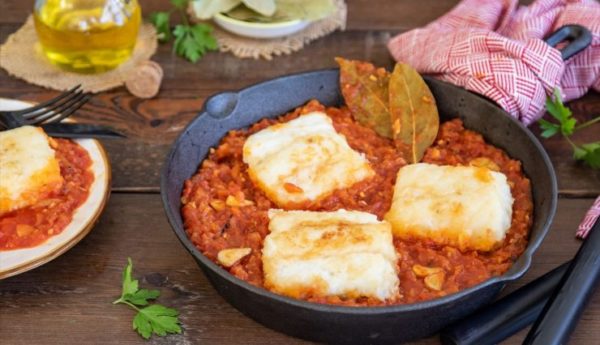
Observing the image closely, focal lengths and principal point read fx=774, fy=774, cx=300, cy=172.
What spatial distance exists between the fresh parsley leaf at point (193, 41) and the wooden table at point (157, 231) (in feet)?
0.16

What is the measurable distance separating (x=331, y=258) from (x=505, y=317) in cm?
61

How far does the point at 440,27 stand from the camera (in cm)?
382

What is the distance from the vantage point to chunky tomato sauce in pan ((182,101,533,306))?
2504 millimetres

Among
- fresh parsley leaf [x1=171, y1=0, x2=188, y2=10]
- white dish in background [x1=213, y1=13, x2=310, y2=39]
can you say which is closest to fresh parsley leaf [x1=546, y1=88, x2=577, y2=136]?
white dish in background [x1=213, y1=13, x2=310, y2=39]

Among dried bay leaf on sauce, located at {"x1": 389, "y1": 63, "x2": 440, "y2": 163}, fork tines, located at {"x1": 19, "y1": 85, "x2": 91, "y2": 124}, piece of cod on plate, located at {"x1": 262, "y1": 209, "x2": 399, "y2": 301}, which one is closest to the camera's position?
piece of cod on plate, located at {"x1": 262, "y1": 209, "x2": 399, "y2": 301}

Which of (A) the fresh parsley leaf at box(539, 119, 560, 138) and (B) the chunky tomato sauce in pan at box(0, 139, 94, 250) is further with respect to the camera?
(A) the fresh parsley leaf at box(539, 119, 560, 138)

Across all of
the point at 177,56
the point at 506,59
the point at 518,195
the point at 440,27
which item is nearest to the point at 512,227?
the point at 518,195

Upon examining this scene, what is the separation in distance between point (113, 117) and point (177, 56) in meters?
0.55

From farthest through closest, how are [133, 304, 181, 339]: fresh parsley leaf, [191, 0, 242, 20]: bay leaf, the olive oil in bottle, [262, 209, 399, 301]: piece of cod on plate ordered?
[191, 0, 242, 20]: bay leaf < the olive oil in bottle < [133, 304, 181, 339]: fresh parsley leaf < [262, 209, 399, 301]: piece of cod on plate

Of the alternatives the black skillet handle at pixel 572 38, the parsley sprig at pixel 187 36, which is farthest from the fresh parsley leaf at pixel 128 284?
the black skillet handle at pixel 572 38

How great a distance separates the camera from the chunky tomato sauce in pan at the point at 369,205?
2.50 m

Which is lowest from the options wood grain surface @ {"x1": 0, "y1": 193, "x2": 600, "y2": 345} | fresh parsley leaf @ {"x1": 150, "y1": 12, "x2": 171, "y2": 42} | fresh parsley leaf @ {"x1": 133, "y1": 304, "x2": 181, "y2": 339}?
wood grain surface @ {"x1": 0, "y1": 193, "x2": 600, "y2": 345}

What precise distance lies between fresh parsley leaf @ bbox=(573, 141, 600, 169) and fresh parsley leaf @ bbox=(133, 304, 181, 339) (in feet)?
6.00

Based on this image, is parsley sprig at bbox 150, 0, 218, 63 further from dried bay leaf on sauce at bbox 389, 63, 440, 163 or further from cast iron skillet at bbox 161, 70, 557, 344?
dried bay leaf on sauce at bbox 389, 63, 440, 163
